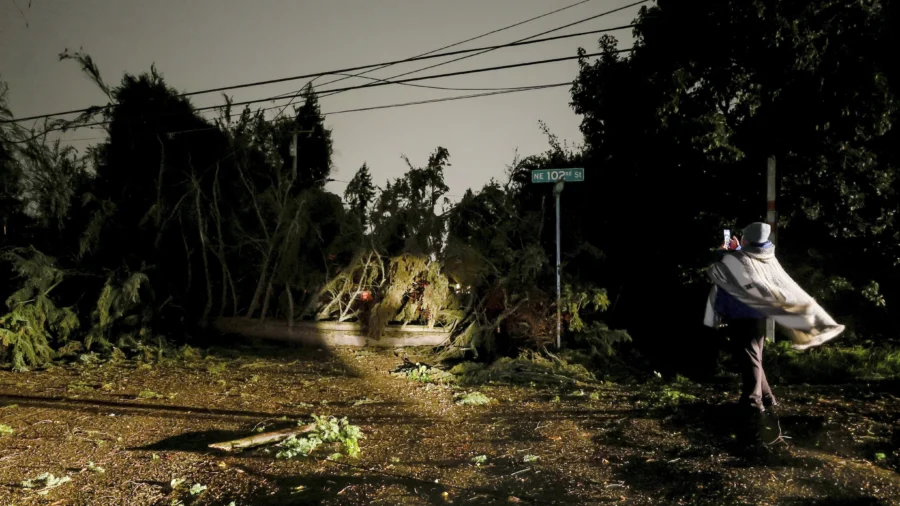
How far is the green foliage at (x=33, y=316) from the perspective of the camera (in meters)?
9.52

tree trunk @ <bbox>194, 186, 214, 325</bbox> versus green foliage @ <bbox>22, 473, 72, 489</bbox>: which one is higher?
tree trunk @ <bbox>194, 186, 214, 325</bbox>

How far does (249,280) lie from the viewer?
12.6 metres

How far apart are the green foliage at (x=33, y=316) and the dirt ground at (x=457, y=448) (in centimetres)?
238

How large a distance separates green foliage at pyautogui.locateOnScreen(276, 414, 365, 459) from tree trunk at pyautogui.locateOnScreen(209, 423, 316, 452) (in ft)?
0.35

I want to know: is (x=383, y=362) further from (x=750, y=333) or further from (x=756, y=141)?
(x=756, y=141)

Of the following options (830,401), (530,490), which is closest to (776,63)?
(830,401)

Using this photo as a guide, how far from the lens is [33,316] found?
9.88 metres

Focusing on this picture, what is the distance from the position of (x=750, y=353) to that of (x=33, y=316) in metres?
10.7

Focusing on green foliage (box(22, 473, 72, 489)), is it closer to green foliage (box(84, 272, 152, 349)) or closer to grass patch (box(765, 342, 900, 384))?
green foliage (box(84, 272, 152, 349))

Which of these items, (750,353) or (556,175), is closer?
(750,353)

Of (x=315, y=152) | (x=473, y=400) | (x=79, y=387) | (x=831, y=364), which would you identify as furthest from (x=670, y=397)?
(x=315, y=152)

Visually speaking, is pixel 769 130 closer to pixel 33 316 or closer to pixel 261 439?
pixel 261 439

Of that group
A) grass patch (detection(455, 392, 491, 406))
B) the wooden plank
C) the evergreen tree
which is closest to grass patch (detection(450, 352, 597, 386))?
grass patch (detection(455, 392, 491, 406))

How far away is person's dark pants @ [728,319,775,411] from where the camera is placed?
16.4 ft
